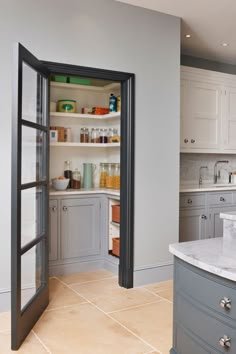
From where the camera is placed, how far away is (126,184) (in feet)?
12.2

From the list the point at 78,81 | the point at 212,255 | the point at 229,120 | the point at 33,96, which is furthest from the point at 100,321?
the point at 229,120

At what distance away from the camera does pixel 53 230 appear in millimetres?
4027

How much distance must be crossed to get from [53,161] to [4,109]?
56.7 inches

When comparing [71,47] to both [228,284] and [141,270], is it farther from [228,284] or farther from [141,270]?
[228,284]

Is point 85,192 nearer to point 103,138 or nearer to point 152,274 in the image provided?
point 103,138

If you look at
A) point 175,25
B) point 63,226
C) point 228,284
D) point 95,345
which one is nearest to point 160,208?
point 63,226

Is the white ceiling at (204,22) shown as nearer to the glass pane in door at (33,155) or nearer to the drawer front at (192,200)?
the glass pane in door at (33,155)

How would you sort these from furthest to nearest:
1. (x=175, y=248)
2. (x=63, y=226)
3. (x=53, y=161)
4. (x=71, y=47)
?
1. (x=53, y=161)
2. (x=63, y=226)
3. (x=71, y=47)
4. (x=175, y=248)

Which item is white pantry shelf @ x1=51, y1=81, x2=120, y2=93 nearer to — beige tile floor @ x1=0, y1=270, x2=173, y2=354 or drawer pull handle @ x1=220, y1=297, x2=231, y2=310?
beige tile floor @ x1=0, y1=270, x2=173, y2=354

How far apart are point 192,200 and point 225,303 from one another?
2.78 m

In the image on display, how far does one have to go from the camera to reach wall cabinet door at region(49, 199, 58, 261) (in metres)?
4.01

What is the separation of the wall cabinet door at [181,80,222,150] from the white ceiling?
49cm

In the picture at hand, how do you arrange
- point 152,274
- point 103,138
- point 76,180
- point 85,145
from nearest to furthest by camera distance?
point 152,274, point 85,145, point 76,180, point 103,138

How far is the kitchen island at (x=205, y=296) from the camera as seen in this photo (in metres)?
1.75
